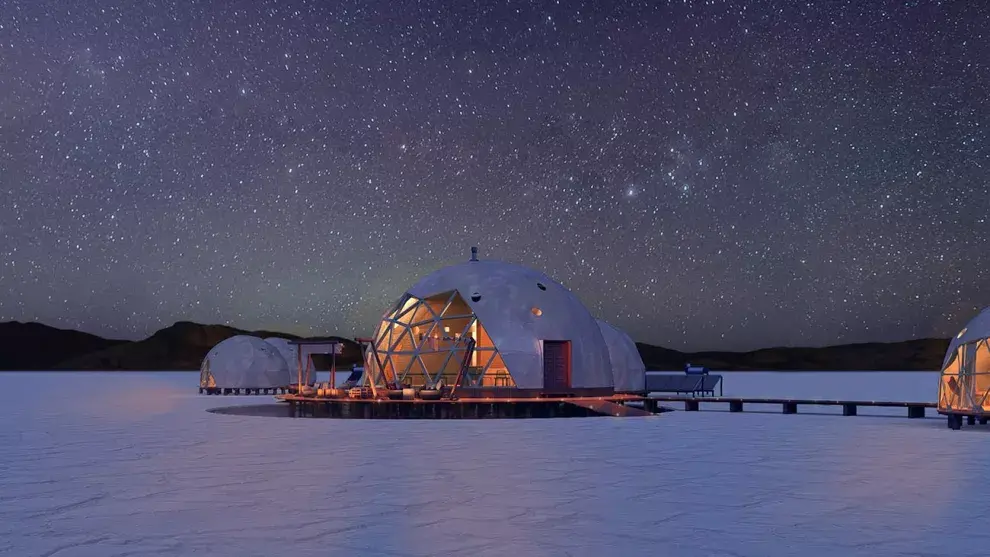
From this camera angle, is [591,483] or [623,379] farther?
[623,379]

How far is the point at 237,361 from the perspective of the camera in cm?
6291

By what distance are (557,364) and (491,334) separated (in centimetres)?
280

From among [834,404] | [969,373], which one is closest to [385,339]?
[834,404]

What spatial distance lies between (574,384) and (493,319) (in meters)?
3.97

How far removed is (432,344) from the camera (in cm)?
4316

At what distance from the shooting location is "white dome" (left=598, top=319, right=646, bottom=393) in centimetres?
5262

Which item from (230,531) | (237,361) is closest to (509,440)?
(230,531)

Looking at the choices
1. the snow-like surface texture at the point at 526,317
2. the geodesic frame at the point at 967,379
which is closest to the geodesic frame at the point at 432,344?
the snow-like surface texture at the point at 526,317

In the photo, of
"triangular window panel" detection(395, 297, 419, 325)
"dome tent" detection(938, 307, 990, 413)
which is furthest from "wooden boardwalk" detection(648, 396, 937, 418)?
"triangular window panel" detection(395, 297, 419, 325)

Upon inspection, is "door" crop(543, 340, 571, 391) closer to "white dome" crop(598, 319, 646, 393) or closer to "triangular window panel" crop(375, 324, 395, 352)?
"triangular window panel" crop(375, 324, 395, 352)

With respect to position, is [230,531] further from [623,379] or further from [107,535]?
[623,379]

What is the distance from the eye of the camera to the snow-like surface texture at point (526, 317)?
1517 inches

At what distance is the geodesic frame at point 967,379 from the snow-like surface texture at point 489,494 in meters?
3.26

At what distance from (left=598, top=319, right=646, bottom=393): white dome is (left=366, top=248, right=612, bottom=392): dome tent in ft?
35.5
